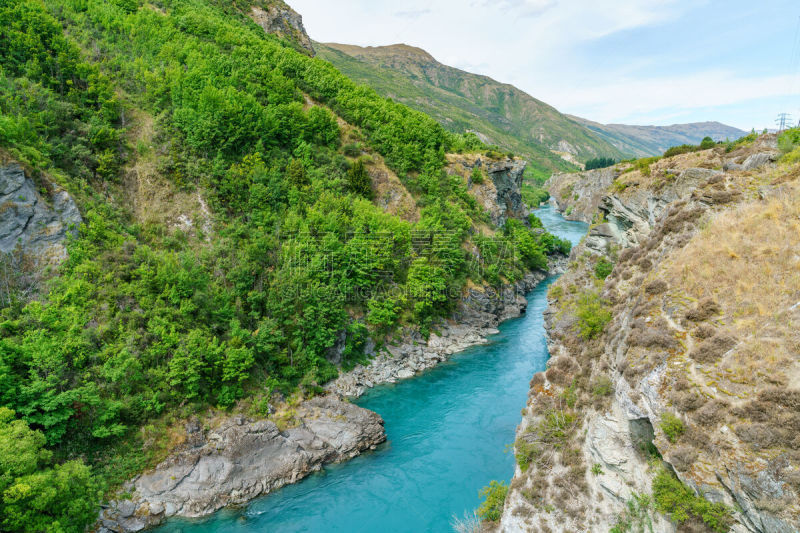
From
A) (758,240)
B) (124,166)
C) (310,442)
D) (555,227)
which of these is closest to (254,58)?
(124,166)

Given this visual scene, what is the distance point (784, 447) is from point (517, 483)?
34.5 feet

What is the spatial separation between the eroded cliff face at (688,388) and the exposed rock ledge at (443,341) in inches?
662

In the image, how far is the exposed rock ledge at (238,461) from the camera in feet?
73.4

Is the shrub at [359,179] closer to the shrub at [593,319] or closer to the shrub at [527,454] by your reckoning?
the shrub at [593,319]

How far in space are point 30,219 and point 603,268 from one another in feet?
147

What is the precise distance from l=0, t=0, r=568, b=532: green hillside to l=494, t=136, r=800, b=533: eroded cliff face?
2009 cm

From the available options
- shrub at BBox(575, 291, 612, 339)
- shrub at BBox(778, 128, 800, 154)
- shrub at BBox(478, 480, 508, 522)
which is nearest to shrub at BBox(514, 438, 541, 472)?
shrub at BBox(478, 480, 508, 522)

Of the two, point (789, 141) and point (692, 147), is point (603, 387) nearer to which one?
point (789, 141)

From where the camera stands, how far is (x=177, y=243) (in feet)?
111

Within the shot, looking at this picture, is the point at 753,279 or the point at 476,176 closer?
the point at 753,279

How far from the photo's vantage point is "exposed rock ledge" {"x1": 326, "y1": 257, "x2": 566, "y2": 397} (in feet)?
117

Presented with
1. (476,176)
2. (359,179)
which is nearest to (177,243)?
(359,179)

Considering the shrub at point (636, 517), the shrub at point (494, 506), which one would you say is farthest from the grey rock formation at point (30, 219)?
the shrub at point (636, 517)

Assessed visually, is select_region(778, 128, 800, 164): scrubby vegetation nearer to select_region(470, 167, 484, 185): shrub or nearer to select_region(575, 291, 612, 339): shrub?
select_region(575, 291, 612, 339): shrub
